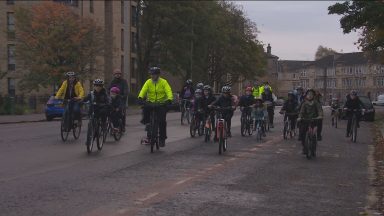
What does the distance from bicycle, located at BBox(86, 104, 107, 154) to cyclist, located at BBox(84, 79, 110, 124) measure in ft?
0.29

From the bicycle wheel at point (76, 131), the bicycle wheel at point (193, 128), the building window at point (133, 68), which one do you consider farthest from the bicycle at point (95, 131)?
the building window at point (133, 68)

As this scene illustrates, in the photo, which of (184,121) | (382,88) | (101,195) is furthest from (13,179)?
(382,88)

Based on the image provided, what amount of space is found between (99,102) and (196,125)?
5.59m

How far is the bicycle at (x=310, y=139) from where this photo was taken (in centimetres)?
1455

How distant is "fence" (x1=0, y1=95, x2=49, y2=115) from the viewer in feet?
124

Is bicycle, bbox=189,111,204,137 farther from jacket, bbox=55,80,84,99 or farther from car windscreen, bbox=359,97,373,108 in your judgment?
car windscreen, bbox=359,97,373,108

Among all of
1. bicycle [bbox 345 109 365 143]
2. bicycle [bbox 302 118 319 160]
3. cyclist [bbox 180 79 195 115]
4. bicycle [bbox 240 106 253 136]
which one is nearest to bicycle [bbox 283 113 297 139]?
bicycle [bbox 240 106 253 136]

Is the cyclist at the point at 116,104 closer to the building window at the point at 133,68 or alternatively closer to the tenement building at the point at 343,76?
the building window at the point at 133,68

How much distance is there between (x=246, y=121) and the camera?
21.0 m

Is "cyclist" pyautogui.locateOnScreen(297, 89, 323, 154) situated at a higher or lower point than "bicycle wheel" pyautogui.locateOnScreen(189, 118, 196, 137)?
higher

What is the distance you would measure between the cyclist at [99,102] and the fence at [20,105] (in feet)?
80.1

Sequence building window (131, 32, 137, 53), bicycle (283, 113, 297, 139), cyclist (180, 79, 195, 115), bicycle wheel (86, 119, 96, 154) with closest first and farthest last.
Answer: bicycle wheel (86, 119, 96, 154) → bicycle (283, 113, 297, 139) → cyclist (180, 79, 195, 115) → building window (131, 32, 137, 53)

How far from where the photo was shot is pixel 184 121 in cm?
2752

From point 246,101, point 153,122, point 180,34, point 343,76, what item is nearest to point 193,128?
point 246,101
